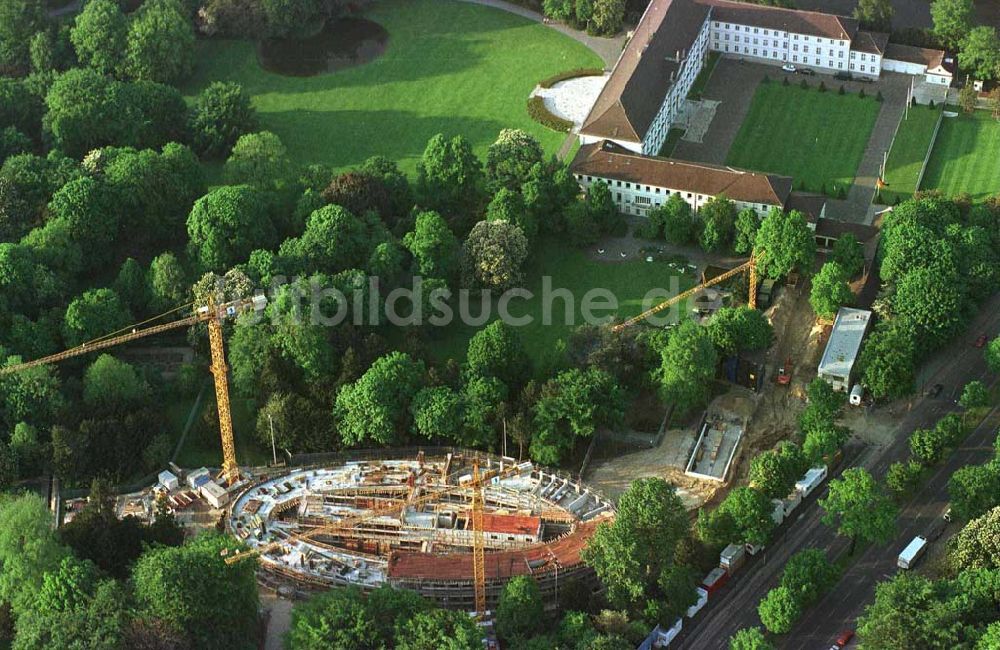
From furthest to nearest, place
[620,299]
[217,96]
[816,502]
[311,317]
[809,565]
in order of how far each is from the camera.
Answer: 1. [217,96]
2. [620,299]
3. [311,317]
4. [816,502]
5. [809,565]

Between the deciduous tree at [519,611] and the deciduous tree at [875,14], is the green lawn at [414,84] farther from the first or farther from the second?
the deciduous tree at [519,611]

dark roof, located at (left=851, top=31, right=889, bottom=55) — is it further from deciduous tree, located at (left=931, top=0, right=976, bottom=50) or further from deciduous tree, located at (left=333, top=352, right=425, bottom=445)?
deciduous tree, located at (left=333, top=352, right=425, bottom=445)

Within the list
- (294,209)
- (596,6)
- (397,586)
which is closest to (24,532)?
(397,586)

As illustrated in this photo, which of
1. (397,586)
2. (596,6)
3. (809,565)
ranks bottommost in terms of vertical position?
(397,586)

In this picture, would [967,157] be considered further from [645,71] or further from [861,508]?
[861,508]

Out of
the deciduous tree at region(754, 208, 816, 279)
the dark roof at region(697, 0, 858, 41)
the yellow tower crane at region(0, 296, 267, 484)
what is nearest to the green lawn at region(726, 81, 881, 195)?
the dark roof at region(697, 0, 858, 41)

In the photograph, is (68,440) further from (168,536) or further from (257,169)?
(257,169)
